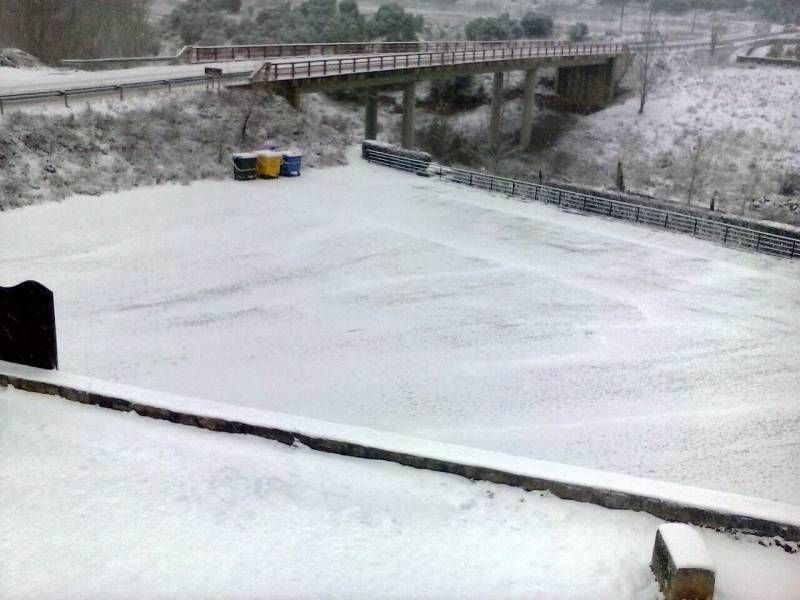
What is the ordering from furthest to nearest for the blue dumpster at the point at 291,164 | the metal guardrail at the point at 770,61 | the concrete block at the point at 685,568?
the metal guardrail at the point at 770,61, the blue dumpster at the point at 291,164, the concrete block at the point at 685,568

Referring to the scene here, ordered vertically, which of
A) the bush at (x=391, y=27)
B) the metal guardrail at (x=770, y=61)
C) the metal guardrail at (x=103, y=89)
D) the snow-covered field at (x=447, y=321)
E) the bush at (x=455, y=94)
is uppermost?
the bush at (x=391, y=27)

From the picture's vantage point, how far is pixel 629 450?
1204 cm

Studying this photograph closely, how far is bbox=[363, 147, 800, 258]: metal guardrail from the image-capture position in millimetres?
23469

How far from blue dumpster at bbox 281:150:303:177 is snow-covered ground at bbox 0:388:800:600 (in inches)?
867

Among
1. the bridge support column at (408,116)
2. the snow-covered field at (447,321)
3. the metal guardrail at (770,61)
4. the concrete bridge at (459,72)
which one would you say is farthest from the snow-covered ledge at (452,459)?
the metal guardrail at (770,61)

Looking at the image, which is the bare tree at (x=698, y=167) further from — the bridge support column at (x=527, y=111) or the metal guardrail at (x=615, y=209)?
the metal guardrail at (x=615, y=209)

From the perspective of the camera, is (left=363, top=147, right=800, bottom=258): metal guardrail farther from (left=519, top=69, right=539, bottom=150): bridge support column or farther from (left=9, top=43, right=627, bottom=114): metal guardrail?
(left=519, top=69, right=539, bottom=150): bridge support column

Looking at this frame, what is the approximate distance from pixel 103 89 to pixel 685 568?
29.7 metres

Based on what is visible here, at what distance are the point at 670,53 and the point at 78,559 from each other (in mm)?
69719

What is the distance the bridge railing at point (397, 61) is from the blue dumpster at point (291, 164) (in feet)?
23.6

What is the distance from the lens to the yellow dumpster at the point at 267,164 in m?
28.6

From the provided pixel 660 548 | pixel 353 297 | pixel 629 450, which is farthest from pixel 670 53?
pixel 660 548

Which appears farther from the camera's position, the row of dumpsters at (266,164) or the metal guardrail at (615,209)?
the row of dumpsters at (266,164)

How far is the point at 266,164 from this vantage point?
2862 cm
